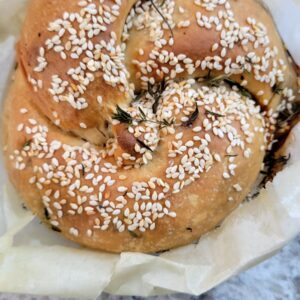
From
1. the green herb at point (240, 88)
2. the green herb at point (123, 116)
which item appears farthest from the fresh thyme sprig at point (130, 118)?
the green herb at point (240, 88)

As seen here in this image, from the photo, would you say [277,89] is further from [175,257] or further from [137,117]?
[175,257]

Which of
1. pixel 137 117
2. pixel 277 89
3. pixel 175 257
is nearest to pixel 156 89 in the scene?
pixel 137 117

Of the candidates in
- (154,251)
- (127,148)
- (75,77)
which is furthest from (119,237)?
(75,77)

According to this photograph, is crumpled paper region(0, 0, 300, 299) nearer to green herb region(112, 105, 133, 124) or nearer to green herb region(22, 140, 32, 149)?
green herb region(22, 140, 32, 149)

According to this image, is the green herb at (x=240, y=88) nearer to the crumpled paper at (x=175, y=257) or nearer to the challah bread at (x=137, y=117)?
the challah bread at (x=137, y=117)

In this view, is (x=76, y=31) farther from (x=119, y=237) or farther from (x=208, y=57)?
(x=119, y=237)

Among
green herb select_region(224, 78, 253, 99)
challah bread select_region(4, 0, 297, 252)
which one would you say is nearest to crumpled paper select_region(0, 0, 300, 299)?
challah bread select_region(4, 0, 297, 252)
